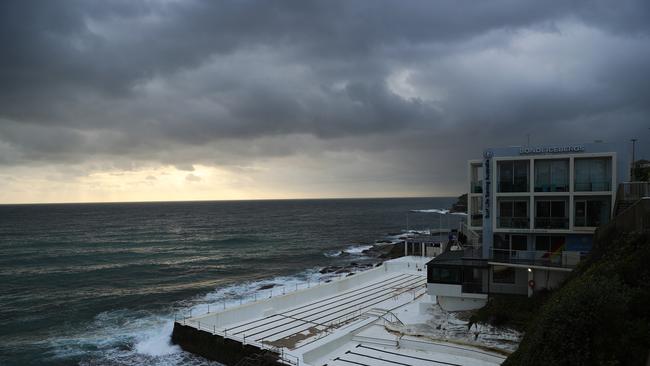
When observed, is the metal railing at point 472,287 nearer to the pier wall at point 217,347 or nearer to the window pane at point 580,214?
the window pane at point 580,214

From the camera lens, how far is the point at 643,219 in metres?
14.4

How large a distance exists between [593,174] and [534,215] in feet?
12.8

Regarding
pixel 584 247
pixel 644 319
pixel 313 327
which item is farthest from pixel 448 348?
pixel 644 319

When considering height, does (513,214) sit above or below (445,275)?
above

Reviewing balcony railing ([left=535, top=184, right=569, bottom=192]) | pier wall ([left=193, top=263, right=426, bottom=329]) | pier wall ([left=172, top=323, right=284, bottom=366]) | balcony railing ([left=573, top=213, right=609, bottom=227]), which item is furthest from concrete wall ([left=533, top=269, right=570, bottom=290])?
pier wall ([left=193, top=263, right=426, bottom=329])

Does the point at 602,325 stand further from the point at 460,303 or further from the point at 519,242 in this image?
the point at 519,242

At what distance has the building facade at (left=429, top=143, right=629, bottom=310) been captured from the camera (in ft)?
78.2

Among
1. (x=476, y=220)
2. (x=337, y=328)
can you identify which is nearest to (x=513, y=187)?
(x=476, y=220)

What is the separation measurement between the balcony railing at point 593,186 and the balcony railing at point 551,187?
0.63 m

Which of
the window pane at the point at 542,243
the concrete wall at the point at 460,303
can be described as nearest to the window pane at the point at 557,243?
the window pane at the point at 542,243

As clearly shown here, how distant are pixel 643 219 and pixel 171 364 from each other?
23.5 meters

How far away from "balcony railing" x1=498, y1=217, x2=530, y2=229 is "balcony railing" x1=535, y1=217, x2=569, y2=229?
0.58 m

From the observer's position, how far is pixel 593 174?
2428 cm

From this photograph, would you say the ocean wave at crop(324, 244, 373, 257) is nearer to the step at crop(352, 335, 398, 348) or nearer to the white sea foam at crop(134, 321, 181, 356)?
the white sea foam at crop(134, 321, 181, 356)
